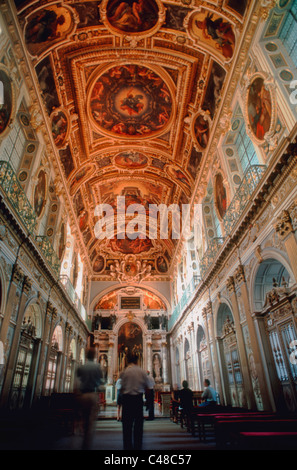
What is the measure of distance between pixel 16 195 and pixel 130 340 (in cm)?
1732

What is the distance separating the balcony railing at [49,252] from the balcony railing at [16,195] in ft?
4.31

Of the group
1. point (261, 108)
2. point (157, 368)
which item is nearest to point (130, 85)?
point (261, 108)

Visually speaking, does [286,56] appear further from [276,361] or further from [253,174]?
[276,361]

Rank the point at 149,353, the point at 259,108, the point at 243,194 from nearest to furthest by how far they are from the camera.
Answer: the point at 259,108
the point at 243,194
the point at 149,353

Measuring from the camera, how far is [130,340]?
2272 centimetres

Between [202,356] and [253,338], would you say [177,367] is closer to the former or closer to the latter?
[202,356]

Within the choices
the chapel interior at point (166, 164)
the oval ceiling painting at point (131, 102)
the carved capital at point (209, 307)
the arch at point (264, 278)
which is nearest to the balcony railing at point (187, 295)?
the chapel interior at point (166, 164)

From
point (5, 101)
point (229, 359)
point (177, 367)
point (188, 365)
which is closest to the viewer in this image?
point (5, 101)

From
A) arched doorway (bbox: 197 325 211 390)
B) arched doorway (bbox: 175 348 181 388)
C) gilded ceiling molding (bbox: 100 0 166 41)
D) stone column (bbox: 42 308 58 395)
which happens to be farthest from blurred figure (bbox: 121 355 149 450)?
arched doorway (bbox: 175 348 181 388)

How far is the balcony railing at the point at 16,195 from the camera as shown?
7.79m

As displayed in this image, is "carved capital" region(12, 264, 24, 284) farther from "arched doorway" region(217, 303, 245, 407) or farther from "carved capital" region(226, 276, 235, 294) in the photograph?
"arched doorway" region(217, 303, 245, 407)

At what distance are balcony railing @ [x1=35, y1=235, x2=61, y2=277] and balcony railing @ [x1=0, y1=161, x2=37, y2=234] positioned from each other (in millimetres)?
1314

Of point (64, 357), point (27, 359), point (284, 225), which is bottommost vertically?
point (27, 359)

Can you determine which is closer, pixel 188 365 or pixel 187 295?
pixel 187 295
